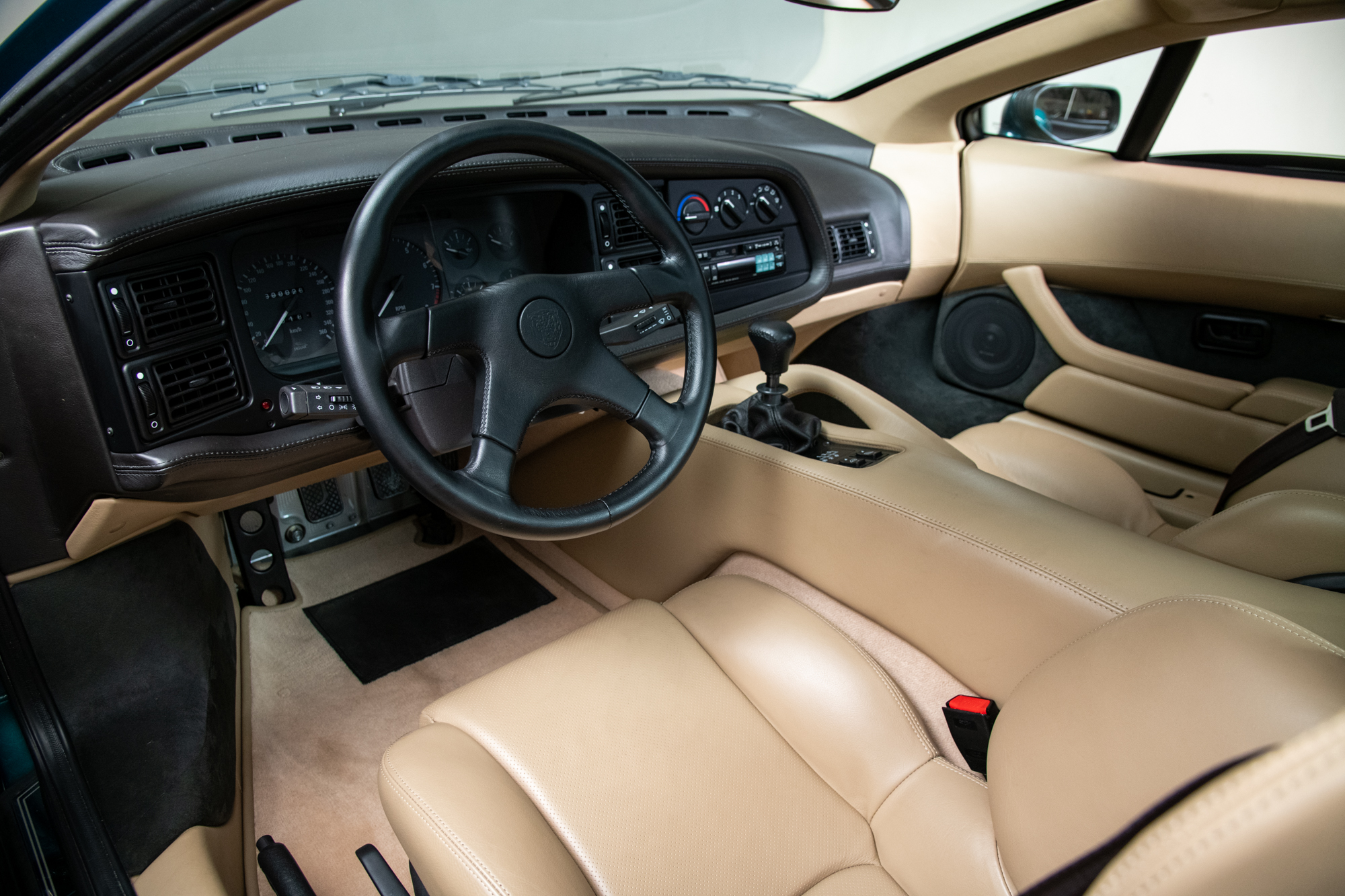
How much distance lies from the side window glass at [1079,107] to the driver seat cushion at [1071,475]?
0.83 m

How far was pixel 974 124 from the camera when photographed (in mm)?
2229

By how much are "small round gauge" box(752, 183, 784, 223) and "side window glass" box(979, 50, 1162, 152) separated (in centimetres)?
70

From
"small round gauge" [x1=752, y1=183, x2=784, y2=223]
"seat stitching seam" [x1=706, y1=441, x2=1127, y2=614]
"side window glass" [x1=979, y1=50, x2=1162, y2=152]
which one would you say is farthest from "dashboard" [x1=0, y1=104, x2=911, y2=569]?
"side window glass" [x1=979, y1=50, x2=1162, y2=152]

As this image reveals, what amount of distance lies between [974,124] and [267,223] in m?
1.85

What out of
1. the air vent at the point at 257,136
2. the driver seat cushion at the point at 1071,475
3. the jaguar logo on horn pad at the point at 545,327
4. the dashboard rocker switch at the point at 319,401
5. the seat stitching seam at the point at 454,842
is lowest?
the driver seat cushion at the point at 1071,475

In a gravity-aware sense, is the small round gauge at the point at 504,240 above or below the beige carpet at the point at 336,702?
above

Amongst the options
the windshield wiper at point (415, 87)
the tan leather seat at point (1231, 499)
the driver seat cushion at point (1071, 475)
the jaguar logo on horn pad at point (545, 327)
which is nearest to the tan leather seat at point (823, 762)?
the jaguar logo on horn pad at point (545, 327)

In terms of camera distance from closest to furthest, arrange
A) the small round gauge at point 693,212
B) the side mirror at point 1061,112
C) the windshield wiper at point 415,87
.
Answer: the windshield wiper at point 415,87, the small round gauge at point 693,212, the side mirror at point 1061,112

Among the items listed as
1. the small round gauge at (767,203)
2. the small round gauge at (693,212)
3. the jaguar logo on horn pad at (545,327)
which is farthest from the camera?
the small round gauge at (767,203)

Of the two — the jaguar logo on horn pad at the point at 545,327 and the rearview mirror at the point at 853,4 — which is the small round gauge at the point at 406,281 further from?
the rearview mirror at the point at 853,4

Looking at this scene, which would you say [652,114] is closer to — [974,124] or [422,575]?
[974,124]

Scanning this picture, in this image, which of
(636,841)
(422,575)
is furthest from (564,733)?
(422,575)

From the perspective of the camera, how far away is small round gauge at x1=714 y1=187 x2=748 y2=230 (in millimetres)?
1786

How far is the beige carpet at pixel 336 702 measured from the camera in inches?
53.0
